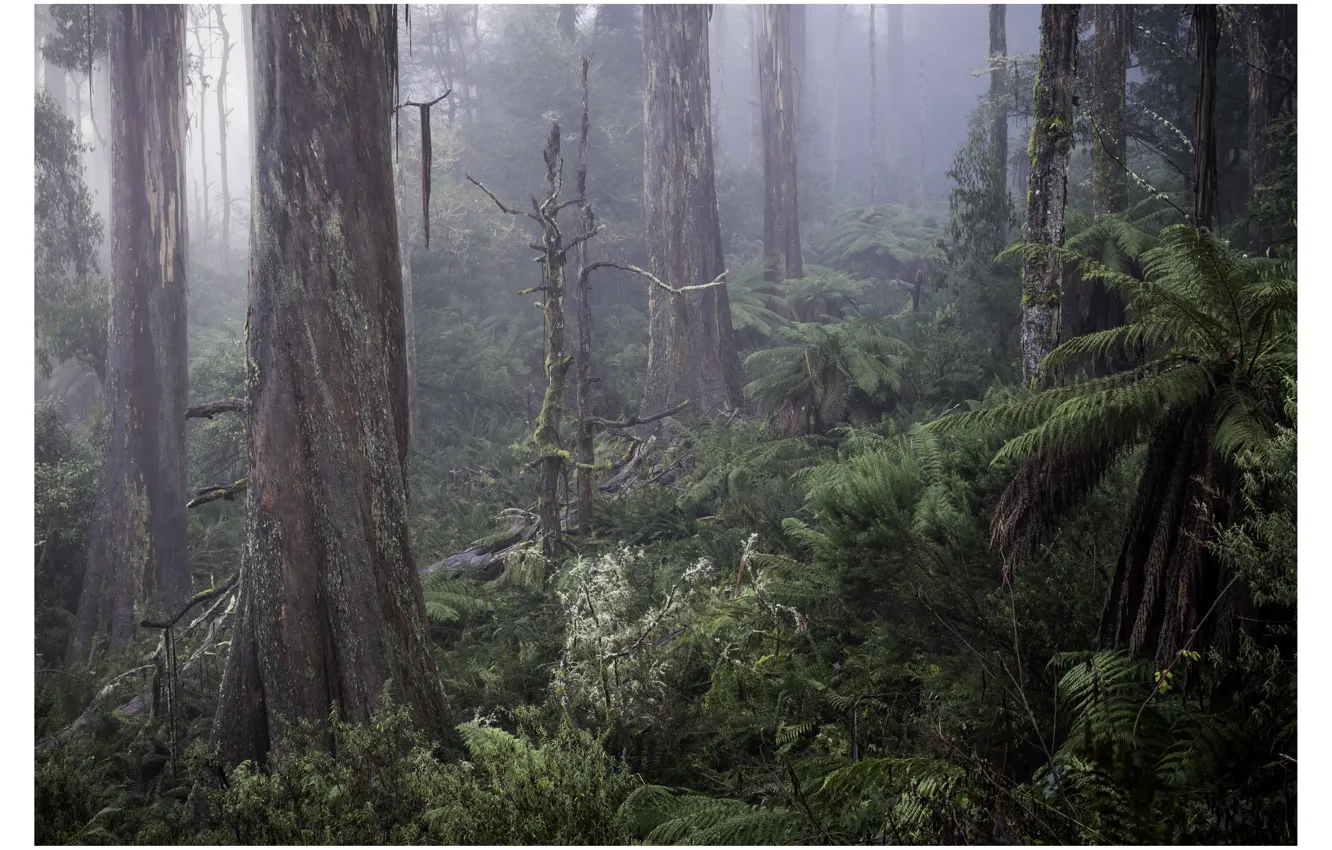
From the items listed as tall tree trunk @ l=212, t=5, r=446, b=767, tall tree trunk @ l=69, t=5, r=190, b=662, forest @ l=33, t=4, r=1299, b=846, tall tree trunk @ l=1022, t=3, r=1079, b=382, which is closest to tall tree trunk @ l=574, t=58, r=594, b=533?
forest @ l=33, t=4, r=1299, b=846

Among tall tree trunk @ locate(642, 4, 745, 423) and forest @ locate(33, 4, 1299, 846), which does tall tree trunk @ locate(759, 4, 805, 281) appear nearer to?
tall tree trunk @ locate(642, 4, 745, 423)

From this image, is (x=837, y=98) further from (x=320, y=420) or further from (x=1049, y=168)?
A: (x=320, y=420)

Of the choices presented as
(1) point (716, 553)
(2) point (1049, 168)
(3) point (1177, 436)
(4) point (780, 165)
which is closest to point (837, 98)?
(4) point (780, 165)

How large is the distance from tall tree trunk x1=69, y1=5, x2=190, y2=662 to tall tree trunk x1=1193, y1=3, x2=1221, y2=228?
965cm

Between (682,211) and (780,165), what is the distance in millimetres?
5589

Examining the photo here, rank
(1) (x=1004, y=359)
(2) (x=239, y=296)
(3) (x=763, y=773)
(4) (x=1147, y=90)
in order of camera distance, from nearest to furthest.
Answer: (3) (x=763, y=773)
(1) (x=1004, y=359)
(4) (x=1147, y=90)
(2) (x=239, y=296)

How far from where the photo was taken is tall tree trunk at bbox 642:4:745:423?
41.8 feet

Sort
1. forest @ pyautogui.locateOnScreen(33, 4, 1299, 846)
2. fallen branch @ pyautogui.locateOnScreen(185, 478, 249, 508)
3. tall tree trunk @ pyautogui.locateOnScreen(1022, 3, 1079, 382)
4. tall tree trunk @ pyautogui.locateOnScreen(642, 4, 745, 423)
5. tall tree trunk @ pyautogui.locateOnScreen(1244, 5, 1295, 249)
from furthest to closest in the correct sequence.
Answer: tall tree trunk @ pyautogui.locateOnScreen(642, 4, 745, 423) → tall tree trunk @ pyautogui.locateOnScreen(1244, 5, 1295, 249) → tall tree trunk @ pyautogui.locateOnScreen(1022, 3, 1079, 382) → fallen branch @ pyautogui.locateOnScreen(185, 478, 249, 508) → forest @ pyautogui.locateOnScreen(33, 4, 1299, 846)

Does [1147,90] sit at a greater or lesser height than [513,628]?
greater

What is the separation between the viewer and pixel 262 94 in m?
4.59

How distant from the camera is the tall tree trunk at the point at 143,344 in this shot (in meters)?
9.49
